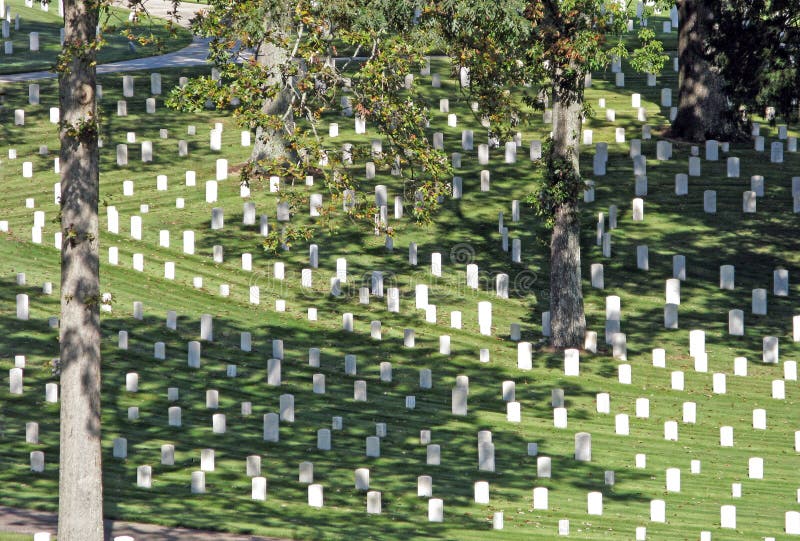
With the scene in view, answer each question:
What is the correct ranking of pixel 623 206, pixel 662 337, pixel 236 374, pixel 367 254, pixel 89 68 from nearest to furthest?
pixel 89 68 < pixel 236 374 < pixel 662 337 < pixel 367 254 < pixel 623 206

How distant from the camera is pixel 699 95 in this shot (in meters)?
33.2

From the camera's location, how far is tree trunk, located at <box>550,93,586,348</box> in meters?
24.9

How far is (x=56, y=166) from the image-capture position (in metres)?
31.7

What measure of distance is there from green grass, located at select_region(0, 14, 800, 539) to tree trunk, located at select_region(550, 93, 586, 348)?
596mm

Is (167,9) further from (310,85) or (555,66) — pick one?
(310,85)

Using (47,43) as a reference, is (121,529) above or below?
below

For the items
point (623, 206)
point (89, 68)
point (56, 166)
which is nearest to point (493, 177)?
point (623, 206)

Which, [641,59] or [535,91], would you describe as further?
[535,91]

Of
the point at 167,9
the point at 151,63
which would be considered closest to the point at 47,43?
the point at 151,63

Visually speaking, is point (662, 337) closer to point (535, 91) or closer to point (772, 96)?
point (772, 96)

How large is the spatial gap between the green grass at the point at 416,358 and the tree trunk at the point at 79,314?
1.74 m

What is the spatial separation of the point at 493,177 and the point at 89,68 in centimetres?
1738

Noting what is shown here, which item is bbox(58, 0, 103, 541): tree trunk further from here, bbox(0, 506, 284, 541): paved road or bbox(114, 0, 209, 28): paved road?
bbox(114, 0, 209, 28): paved road

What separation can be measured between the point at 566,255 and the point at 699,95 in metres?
9.85
